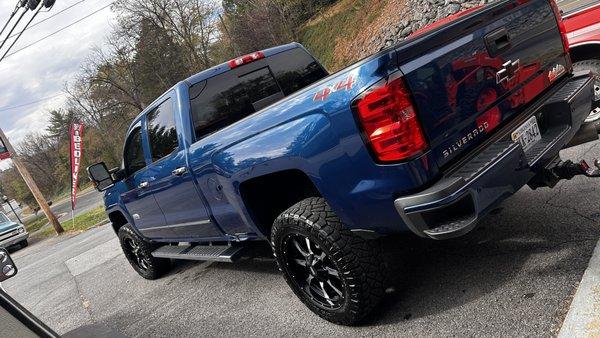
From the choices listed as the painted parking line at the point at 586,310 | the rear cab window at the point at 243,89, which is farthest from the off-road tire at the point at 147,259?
the painted parking line at the point at 586,310

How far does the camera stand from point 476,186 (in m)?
2.21

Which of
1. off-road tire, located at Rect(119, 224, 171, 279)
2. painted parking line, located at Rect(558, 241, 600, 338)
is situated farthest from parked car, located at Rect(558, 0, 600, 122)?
off-road tire, located at Rect(119, 224, 171, 279)

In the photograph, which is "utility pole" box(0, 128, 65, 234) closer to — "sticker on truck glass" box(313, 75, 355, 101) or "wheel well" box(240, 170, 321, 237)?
"wheel well" box(240, 170, 321, 237)

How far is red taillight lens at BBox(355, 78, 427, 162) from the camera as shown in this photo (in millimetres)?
2209

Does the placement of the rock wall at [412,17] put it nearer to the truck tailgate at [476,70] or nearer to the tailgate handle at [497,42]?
the truck tailgate at [476,70]

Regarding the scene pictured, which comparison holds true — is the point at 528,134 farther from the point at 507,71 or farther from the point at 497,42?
the point at 497,42

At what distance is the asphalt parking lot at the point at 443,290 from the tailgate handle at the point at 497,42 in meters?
1.36

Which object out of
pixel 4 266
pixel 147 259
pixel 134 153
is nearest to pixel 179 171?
pixel 134 153

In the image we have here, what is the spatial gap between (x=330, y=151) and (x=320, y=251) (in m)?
0.78

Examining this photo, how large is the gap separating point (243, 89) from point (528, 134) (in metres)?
2.36

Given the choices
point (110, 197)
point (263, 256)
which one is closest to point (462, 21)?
point (263, 256)

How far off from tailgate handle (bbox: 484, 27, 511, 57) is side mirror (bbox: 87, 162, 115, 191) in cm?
442

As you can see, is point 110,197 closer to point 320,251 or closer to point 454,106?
point 320,251

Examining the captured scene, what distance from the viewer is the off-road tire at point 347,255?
2.63 metres
